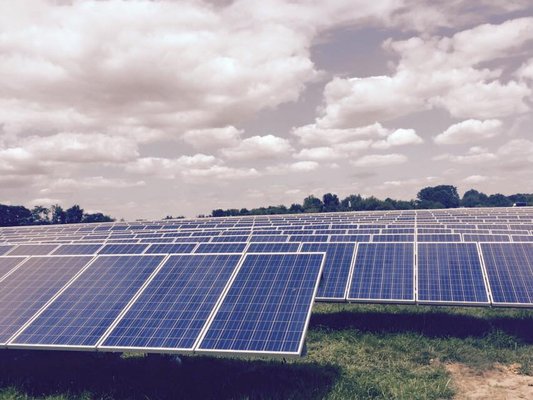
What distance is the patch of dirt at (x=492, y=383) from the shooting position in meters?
10.7

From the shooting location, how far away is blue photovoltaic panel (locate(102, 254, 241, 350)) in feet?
34.2

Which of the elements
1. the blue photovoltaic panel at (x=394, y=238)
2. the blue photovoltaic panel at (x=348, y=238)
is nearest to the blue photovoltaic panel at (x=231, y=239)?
the blue photovoltaic panel at (x=348, y=238)

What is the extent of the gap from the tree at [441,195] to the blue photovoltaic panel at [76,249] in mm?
147021

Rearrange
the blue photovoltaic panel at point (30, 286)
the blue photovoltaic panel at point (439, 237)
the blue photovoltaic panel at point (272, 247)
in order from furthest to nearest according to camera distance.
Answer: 1. the blue photovoltaic panel at point (439, 237)
2. the blue photovoltaic panel at point (272, 247)
3. the blue photovoltaic panel at point (30, 286)

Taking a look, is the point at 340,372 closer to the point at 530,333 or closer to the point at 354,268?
the point at 354,268

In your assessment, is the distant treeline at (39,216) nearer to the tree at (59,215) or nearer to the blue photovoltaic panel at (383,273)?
the tree at (59,215)

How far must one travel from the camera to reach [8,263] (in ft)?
51.0

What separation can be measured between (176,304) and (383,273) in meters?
8.82

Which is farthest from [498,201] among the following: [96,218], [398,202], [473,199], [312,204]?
[96,218]

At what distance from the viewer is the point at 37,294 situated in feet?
43.2

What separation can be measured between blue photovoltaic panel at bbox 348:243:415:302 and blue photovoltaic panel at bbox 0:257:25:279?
12.9m

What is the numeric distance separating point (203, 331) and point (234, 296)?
161 centimetres

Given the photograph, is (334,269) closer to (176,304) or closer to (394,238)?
(394,238)

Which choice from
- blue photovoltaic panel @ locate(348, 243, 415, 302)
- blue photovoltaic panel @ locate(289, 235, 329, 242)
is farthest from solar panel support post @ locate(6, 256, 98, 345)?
blue photovoltaic panel @ locate(289, 235, 329, 242)
